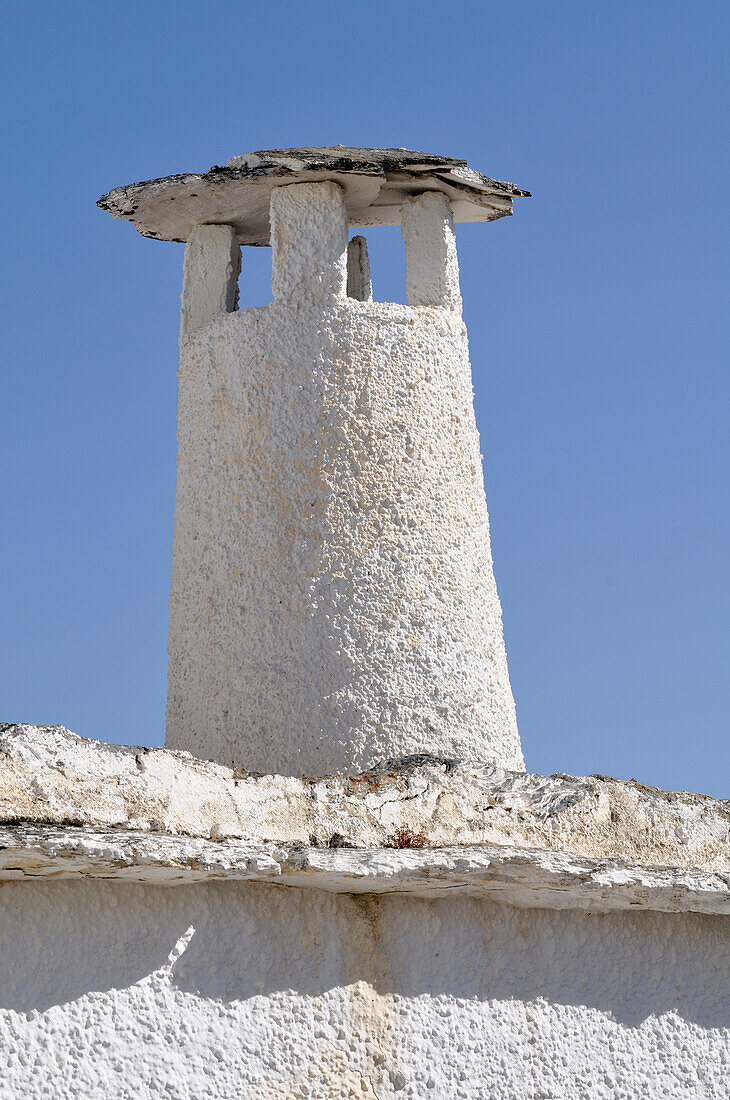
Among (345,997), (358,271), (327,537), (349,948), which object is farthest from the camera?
(358,271)

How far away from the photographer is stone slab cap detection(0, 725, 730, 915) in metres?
4.96

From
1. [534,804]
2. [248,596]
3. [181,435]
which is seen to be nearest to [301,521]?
[248,596]

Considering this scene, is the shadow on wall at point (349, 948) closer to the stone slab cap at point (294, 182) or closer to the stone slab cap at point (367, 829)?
the stone slab cap at point (367, 829)

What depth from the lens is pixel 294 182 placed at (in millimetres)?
8016

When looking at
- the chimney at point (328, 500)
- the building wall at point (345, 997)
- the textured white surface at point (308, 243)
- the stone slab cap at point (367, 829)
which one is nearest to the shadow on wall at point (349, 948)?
the building wall at point (345, 997)

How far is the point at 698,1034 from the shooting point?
6406 mm

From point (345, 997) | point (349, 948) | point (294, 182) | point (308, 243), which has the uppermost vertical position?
point (294, 182)

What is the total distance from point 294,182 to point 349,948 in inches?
169

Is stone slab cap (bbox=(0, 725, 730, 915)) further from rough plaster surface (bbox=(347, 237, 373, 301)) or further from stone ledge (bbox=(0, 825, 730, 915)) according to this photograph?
rough plaster surface (bbox=(347, 237, 373, 301))

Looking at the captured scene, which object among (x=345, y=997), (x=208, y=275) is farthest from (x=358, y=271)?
(x=345, y=997)

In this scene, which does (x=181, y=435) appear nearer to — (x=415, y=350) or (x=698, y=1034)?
(x=415, y=350)

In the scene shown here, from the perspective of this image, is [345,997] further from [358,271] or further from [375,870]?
[358,271]

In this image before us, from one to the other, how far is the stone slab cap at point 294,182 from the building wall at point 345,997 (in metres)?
4.06

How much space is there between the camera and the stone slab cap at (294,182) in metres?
7.93
